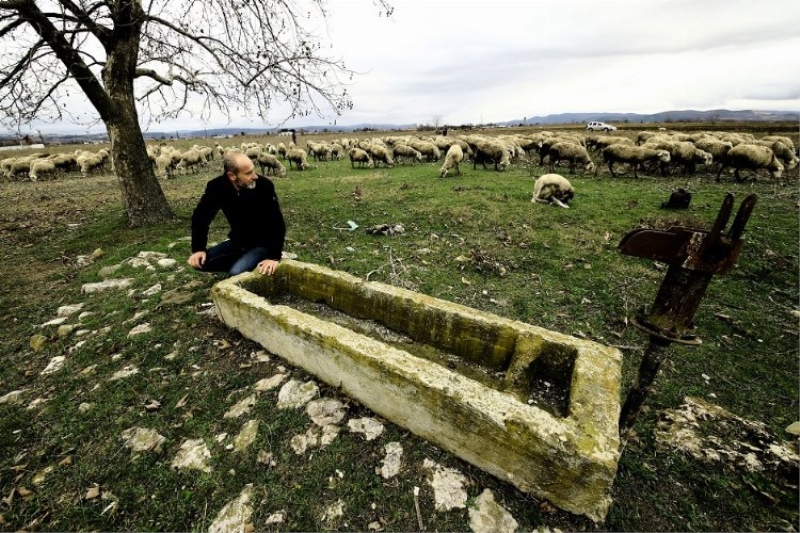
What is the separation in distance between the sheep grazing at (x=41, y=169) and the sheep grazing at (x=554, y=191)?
26.5m

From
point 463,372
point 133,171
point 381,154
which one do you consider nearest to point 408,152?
point 381,154

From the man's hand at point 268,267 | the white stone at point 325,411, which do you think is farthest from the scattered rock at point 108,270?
the white stone at point 325,411

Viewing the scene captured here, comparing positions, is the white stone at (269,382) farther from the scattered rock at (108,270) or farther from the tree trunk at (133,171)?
the tree trunk at (133,171)

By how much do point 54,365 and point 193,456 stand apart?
2.56 meters

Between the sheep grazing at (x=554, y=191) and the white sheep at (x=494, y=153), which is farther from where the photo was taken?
the white sheep at (x=494, y=153)

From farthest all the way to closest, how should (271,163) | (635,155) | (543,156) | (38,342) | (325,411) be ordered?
(271,163)
(543,156)
(635,155)
(38,342)
(325,411)

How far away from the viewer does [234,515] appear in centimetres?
232

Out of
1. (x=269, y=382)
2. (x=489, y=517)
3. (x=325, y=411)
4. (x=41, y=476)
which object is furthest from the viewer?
(x=269, y=382)

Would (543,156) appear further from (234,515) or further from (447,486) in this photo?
(234,515)

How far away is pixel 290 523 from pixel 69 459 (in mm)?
2049

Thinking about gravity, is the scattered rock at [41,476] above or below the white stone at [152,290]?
below

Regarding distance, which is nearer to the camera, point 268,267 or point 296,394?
point 296,394

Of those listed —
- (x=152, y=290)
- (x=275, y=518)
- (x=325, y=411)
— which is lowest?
(x=275, y=518)

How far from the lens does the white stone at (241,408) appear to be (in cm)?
313
